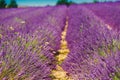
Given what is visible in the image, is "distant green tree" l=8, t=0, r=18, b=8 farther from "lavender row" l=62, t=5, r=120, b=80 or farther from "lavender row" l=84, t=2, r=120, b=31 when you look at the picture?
"lavender row" l=62, t=5, r=120, b=80

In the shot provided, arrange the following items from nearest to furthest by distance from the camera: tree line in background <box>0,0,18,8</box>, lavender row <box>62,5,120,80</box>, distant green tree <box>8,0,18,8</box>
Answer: lavender row <box>62,5,120,80</box>, tree line in background <box>0,0,18,8</box>, distant green tree <box>8,0,18,8</box>

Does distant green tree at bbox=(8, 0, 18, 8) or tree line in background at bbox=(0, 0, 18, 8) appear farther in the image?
distant green tree at bbox=(8, 0, 18, 8)

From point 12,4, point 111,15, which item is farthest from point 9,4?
point 111,15

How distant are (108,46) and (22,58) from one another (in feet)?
3.93

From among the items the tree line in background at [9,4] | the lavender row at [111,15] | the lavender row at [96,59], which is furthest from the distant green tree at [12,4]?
the lavender row at [96,59]

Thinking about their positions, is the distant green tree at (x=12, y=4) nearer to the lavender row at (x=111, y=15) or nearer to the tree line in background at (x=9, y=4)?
the tree line in background at (x=9, y=4)

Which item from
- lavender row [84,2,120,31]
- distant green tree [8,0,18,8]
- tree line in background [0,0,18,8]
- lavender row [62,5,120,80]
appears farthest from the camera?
distant green tree [8,0,18,8]

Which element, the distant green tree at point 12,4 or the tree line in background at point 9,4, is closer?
the tree line in background at point 9,4

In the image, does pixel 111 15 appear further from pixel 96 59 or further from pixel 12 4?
pixel 12 4

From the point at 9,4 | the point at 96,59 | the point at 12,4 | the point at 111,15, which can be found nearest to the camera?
the point at 96,59

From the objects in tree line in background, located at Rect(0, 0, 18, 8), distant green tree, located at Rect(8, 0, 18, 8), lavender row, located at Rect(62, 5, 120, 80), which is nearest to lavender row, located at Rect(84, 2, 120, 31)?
lavender row, located at Rect(62, 5, 120, 80)

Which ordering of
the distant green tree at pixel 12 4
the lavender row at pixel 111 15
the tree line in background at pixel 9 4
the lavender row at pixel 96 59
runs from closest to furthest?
the lavender row at pixel 96 59 → the lavender row at pixel 111 15 → the tree line in background at pixel 9 4 → the distant green tree at pixel 12 4

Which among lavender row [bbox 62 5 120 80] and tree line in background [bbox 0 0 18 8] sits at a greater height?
lavender row [bbox 62 5 120 80]

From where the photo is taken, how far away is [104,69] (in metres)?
3.38
